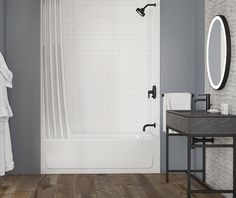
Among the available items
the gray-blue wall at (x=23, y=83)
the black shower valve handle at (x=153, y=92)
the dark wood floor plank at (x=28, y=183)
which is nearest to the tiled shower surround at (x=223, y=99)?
the black shower valve handle at (x=153, y=92)

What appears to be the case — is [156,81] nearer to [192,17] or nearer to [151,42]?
[151,42]

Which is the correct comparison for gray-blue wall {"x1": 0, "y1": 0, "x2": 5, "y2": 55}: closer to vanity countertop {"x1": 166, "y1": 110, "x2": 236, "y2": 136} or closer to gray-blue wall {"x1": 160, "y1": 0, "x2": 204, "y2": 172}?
gray-blue wall {"x1": 160, "y1": 0, "x2": 204, "y2": 172}

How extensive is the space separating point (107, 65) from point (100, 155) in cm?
136

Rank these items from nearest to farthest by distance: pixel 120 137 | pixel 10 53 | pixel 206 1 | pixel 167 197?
pixel 167 197 < pixel 206 1 < pixel 10 53 < pixel 120 137

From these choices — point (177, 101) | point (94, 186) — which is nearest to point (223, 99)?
point (177, 101)

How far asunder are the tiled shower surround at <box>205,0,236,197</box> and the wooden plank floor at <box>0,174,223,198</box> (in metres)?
0.22

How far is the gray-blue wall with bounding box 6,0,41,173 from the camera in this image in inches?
235

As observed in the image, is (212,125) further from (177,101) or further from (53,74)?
(53,74)

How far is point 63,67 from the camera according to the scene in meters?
6.00

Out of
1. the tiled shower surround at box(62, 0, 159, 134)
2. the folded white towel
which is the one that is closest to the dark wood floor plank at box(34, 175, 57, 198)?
the tiled shower surround at box(62, 0, 159, 134)

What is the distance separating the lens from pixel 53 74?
19.7 ft

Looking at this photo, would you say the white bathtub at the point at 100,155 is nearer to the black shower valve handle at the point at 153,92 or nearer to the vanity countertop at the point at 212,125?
the black shower valve handle at the point at 153,92

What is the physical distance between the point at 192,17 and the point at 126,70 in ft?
3.99

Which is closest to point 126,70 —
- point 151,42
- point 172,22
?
point 151,42
